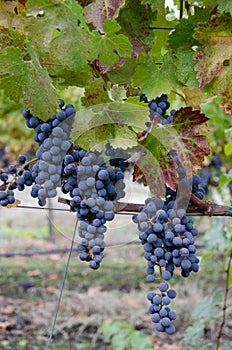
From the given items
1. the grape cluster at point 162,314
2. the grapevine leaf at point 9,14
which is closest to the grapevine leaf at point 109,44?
the grapevine leaf at point 9,14

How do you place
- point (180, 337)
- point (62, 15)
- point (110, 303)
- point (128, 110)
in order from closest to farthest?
1. point (62, 15)
2. point (128, 110)
3. point (180, 337)
4. point (110, 303)

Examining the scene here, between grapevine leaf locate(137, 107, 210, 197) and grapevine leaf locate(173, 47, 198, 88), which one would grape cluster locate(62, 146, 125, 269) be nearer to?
grapevine leaf locate(137, 107, 210, 197)

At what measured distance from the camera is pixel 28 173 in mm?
1403

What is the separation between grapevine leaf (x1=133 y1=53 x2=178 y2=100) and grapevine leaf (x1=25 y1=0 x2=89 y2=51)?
0.98 ft

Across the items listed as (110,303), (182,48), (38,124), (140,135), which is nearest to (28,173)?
(38,124)

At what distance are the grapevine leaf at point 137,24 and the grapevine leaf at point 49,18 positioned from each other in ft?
0.98

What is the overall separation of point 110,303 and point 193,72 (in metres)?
3.29

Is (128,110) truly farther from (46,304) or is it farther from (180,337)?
(46,304)

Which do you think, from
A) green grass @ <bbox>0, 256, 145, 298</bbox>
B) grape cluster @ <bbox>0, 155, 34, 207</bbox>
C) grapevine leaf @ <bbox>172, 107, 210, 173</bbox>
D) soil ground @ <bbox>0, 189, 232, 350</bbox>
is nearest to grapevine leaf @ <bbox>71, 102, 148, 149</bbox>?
grapevine leaf @ <bbox>172, 107, 210, 173</bbox>

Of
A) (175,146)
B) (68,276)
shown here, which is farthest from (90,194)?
(68,276)

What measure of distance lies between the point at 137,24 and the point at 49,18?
365 millimetres

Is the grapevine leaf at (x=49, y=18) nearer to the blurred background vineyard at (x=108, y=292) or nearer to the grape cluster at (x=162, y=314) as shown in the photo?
the blurred background vineyard at (x=108, y=292)

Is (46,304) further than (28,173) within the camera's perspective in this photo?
Yes

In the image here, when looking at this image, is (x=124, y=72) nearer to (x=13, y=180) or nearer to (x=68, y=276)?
(x=13, y=180)
